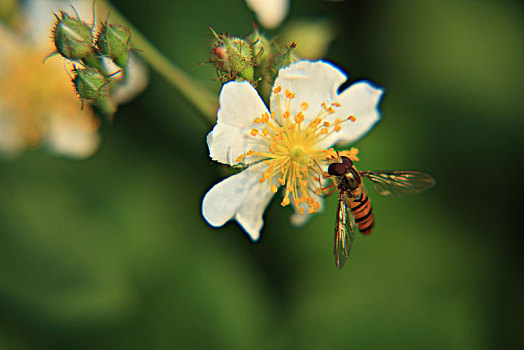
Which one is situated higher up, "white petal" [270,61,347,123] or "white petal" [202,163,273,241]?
"white petal" [270,61,347,123]

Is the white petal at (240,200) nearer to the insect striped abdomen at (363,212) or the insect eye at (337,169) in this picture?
the insect eye at (337,169)

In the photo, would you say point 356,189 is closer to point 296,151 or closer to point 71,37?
point 296,151

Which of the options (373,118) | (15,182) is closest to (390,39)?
(373,118)

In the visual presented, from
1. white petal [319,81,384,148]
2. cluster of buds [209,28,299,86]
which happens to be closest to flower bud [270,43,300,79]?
cluster of buds [209,28,299,86]

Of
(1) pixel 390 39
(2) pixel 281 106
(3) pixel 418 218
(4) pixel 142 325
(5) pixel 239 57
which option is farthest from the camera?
(1) pixel 390 39

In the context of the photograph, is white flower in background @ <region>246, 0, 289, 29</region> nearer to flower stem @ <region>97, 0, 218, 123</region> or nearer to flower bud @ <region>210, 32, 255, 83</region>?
flower stem @ <region>97, 0, 218, 123</region>

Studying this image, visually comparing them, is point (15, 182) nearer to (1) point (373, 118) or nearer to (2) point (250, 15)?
(2) point (250, 15)
